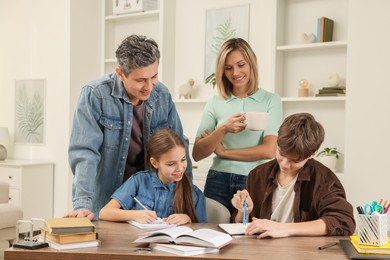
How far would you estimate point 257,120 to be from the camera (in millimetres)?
2527

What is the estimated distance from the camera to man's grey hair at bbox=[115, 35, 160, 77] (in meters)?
2.16

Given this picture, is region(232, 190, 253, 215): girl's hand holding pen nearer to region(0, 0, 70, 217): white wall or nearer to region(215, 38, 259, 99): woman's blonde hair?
region(215, 38, 259, 99): woman's blonde hair

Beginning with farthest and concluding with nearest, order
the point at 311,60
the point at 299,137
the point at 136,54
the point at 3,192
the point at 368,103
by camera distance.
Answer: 1. the point at 311,60
2. the point at 3,192
3. the point at 368,103
4. the point at 136,54
5. the point at 299,137

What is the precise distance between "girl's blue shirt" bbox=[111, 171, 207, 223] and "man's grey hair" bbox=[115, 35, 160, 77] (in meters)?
0.49

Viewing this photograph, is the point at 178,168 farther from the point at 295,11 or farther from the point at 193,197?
the point at 295,11

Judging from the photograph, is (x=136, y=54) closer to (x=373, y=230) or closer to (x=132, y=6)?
(x=373, y=230)

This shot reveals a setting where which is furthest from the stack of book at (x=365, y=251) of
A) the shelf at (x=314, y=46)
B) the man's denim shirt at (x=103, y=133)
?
the shelf at (x=314, y=46)

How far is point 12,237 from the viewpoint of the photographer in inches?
165

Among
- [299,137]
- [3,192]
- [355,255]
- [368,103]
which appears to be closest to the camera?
[355,255]

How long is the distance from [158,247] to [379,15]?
282cm

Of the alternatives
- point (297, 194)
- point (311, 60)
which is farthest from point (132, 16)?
point (297, 194)

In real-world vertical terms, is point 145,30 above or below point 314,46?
above

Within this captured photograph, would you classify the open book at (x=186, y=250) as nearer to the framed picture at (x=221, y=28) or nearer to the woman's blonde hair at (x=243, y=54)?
the woman's blonde hair at (x=243, y=54)

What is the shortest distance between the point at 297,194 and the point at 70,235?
2.98 ft
